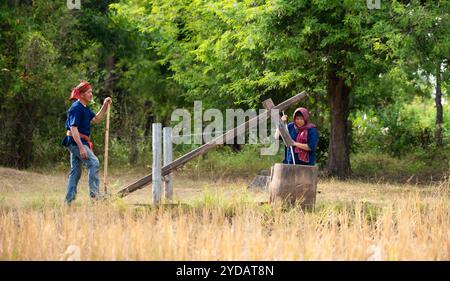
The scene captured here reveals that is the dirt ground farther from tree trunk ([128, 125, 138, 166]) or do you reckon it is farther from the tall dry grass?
tree trunk ([128, 125, 138, 166])

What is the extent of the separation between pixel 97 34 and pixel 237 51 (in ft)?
30.6

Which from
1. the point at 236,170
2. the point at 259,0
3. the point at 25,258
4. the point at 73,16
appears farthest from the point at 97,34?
the point at 25,258

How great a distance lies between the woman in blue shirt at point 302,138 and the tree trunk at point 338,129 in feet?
27.3

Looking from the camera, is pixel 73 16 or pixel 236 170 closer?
pixel 236 170

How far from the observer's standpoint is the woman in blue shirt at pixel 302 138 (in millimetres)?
13008

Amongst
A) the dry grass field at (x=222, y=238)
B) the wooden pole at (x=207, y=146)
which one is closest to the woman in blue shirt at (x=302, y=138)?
the wooden pole at (x=207, y=146)

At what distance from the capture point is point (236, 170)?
82.4ft

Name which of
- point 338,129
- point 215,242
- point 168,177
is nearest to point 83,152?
point 168,177

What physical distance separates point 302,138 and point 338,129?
8785mm

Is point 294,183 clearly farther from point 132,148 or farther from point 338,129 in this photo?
point 132,148

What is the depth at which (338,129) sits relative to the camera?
21797mm

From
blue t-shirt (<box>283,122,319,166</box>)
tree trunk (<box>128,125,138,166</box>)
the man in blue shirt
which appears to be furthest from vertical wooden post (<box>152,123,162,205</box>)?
tree trunk (<box>128,125,138,166</box>)
